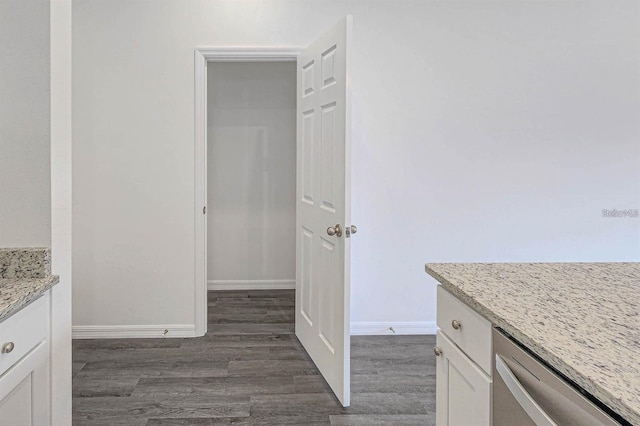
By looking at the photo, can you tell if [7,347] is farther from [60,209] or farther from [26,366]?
[60,209]

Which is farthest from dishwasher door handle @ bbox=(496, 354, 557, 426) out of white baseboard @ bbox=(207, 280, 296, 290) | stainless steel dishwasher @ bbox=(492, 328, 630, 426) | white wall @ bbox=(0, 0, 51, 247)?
white baseboard @ bbox=(207, 280, 296, 290)

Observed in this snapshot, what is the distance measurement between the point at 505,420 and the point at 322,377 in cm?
177

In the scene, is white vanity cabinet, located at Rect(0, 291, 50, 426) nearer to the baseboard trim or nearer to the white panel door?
the white panel door

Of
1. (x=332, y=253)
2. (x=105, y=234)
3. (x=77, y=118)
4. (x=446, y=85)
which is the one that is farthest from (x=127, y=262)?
(x=446, y=85)

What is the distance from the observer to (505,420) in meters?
1.08

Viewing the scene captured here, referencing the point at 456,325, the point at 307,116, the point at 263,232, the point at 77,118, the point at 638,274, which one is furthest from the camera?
the point at 263,232

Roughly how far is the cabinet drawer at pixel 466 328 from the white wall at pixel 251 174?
11.1ft

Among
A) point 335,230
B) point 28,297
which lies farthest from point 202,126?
point 28,297

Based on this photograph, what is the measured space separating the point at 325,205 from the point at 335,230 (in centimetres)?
27

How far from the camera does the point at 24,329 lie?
4.63ft

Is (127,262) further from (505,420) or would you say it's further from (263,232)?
(505,420)

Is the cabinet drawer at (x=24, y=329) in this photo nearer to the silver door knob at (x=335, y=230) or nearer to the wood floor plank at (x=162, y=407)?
the wood floor plank at (x=162, y=407)

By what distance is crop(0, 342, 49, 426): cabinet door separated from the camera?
1300 millimetres

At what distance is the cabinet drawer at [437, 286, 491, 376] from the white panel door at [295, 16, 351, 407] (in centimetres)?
94
